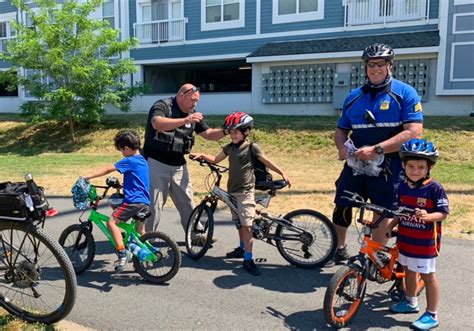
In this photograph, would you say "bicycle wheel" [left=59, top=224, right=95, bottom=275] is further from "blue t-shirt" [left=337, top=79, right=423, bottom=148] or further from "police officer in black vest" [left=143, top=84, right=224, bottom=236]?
"blue t-shirt" [left=337, top=79, right=423, bottom=148]

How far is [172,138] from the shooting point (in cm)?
513

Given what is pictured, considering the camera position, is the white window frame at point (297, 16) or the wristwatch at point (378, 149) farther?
the white window frame at point (297, 16)

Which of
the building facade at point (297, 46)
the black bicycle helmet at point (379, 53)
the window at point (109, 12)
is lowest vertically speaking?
the black bicycle helmet at point (379, 53)

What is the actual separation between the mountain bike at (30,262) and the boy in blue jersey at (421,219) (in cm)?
251

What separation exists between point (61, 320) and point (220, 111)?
61.9ft

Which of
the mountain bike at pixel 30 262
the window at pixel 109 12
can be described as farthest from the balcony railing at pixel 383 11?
the mountain bike at pixel 30 262

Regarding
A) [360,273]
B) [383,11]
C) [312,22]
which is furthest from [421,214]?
[312,22]

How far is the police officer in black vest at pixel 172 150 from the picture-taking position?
5.07 meters

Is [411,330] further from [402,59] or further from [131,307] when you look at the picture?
[402,59]

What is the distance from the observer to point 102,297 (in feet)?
13.9

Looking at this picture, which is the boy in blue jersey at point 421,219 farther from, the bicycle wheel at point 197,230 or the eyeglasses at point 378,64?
the bicycle wheel at point 197,230

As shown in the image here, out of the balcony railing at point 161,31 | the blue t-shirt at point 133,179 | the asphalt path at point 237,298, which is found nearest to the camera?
the asphalt path at point 237,298

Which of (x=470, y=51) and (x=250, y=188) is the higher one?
(x=470, y=51)

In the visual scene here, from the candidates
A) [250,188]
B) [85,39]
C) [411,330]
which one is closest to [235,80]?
[85,39]
